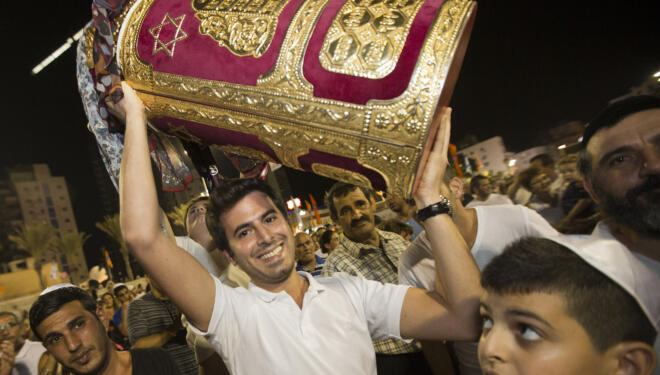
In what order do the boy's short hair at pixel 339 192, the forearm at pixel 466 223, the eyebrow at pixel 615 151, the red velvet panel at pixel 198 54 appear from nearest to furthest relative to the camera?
the red velvet panel at pixel 198 54, the eyebrow at pixel 615 151, the forearm at pixel 466 223, the boy's short hair at pixel 339 192

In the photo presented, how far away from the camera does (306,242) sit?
5309 millimetres

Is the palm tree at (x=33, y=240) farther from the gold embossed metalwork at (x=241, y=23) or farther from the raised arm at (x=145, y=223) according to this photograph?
the gold embossed metalwork at (x=241, y=23)

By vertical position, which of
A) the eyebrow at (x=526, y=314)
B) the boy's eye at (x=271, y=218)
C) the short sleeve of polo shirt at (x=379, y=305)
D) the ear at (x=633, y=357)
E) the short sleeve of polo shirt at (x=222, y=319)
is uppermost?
the boy's eye at (x=271, y=218)

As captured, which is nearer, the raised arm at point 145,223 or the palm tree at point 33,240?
the raised arm at point 145,223

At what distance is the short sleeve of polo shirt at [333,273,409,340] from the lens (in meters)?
1.63

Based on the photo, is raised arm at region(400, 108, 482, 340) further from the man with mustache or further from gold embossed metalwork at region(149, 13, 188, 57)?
the man with mustache

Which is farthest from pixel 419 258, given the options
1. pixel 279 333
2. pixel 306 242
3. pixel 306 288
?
pixel 306 242

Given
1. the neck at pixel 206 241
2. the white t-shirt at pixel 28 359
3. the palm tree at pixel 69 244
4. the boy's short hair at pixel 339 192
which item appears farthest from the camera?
the palm tree at pixel 69 244

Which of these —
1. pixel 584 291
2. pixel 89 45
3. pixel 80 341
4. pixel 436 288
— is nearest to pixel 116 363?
pixel 80 341

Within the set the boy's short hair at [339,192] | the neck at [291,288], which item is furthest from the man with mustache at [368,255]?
the neck at [291,288]

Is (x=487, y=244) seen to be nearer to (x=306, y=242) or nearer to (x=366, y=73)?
(x=366, y=73)

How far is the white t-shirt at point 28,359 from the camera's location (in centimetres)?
333

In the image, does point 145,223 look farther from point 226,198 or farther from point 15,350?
point 15,350

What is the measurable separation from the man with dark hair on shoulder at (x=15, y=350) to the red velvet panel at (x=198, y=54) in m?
3.36
